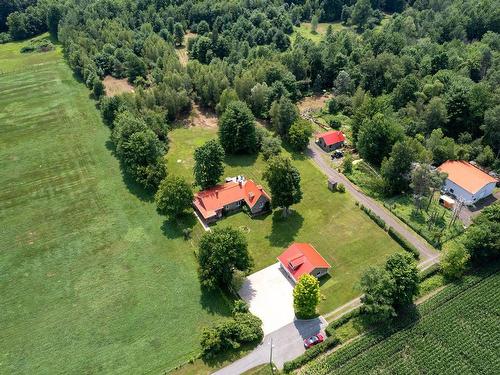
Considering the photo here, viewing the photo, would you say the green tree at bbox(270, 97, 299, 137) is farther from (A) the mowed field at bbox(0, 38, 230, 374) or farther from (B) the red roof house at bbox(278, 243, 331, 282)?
(B) the red roof house at bbox(278, 243, 331, 282)

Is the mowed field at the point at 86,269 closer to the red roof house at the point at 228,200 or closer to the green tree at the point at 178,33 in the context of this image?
the red roof house at the point at 228,200

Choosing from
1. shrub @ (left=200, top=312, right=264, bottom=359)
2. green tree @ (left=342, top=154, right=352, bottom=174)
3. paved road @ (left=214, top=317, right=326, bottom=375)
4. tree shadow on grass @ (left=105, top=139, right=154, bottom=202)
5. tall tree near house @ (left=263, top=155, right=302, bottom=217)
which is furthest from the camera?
green tree @ (left=342, top=154, right=352, bottom=174)

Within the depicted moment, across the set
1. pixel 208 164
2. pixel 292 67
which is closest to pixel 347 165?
pixel 208 164

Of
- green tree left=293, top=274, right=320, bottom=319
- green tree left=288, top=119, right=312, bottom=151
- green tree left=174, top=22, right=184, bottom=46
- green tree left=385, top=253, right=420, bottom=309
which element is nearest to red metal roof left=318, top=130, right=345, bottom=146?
green tree left=288, top=119, right=312, bottom=151

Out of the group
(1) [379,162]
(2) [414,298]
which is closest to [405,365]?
(2) [414,298]

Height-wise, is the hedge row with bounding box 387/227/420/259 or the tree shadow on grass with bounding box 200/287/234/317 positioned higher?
the hedge row with bounding box 387/227/420/259

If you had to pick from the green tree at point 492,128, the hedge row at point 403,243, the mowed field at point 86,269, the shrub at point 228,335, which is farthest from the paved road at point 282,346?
the green tree at point 492,128
